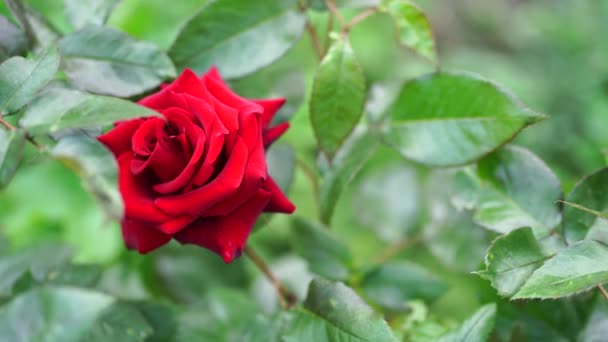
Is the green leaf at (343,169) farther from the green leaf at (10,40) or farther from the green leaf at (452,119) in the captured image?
the green leaf at (10,40)

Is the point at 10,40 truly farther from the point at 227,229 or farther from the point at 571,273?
the point at 571,273

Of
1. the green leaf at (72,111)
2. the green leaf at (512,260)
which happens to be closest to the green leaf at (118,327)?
the green leaf at (72,111)

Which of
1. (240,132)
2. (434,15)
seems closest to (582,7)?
(434,15)

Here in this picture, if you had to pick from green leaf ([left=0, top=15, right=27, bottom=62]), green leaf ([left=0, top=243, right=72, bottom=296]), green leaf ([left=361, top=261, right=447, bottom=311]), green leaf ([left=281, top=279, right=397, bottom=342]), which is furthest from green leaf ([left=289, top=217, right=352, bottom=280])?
green leaf ([left=0, top=15, right=27, bottom=62])

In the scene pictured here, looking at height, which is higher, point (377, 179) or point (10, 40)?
point (10, 40)

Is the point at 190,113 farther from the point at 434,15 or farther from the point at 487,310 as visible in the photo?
the point at 434,15

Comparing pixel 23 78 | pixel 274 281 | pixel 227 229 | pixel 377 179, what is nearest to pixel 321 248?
pixel 274 281
